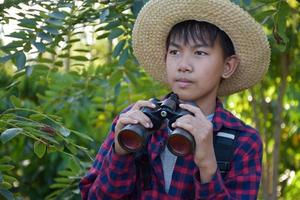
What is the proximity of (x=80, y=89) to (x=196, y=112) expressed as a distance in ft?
6.92

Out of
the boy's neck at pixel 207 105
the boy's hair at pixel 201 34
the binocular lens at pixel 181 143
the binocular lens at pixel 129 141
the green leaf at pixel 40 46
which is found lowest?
the green leaf at pixel 40 46

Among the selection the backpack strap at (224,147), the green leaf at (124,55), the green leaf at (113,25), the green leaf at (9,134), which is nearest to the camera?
the backpack strap at (224,147)

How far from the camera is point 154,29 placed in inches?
113

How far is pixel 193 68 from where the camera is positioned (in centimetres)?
266

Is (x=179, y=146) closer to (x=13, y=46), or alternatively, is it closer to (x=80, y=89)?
(x=13, y=46)

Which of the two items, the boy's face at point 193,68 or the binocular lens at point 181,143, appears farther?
the boy's face at point 193,68

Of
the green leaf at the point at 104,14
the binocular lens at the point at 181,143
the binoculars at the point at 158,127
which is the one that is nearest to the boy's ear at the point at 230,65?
the binoculars at the point at 158,127

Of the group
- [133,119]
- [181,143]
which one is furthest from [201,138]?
[133,119]

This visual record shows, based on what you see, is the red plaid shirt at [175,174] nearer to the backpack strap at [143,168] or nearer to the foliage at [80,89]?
the backpack strap at [143,168]

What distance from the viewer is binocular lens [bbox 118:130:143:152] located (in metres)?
2.44

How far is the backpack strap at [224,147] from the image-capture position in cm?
262

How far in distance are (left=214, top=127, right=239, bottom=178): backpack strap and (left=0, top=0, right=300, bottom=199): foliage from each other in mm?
672

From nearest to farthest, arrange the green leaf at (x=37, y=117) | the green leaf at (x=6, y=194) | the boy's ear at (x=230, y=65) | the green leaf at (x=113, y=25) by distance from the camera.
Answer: the boy's ear at (x=230, y=65) → the green leaf at (x=6, y=194) → the green leaf at (x=37, y=117) → the green leaf at (x=113, y=25)

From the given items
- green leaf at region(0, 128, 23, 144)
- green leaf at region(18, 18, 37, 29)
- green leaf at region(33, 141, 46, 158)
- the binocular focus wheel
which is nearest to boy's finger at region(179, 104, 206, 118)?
the binocular focus wheel
